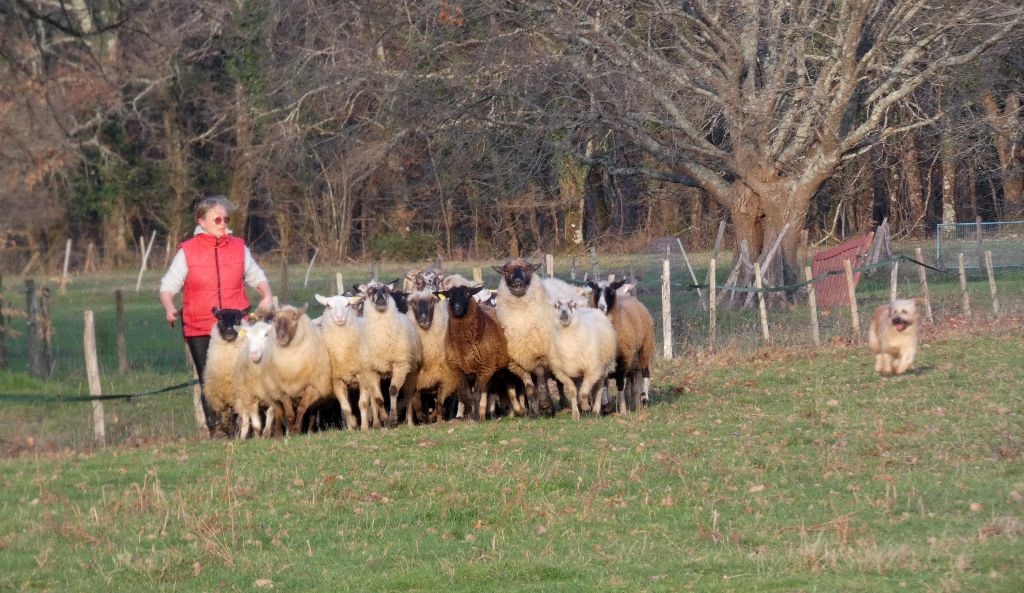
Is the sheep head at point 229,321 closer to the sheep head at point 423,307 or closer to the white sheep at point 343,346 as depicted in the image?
the white sheep at point 343,346

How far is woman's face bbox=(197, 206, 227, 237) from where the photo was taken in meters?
13.2

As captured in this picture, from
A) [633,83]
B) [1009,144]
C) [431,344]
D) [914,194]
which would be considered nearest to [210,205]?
[431,344]

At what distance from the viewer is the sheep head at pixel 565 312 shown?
14.5m

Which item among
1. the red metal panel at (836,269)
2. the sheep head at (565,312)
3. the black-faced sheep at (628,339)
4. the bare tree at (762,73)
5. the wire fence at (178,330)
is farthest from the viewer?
the red metal panel at (836,269)

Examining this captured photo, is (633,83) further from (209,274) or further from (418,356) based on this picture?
(209,274)

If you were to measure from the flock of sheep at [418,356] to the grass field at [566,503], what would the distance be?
80cm

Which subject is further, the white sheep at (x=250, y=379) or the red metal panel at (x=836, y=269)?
the red metal panel at (x=836, y=269)

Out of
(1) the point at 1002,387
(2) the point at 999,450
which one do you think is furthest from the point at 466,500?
(1) the point at 1002,387

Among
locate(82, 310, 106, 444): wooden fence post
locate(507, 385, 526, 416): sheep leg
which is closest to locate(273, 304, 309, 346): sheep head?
locate(82, 310, 106, 444): wooden fence post

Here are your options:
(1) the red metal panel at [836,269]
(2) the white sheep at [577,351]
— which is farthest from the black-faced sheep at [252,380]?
(1) the red metal panel at [836,269]

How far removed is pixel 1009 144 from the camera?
41.7m

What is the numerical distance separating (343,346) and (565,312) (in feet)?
7.99

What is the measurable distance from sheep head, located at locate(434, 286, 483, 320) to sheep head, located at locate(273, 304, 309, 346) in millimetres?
1723

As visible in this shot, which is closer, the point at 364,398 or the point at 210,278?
the point at 210,278
